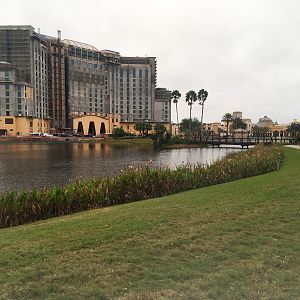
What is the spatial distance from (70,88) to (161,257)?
14493 centimetres

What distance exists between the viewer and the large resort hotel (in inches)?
4744

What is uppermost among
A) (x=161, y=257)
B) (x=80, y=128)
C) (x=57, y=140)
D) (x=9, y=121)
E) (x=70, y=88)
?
(x=70, y=88)

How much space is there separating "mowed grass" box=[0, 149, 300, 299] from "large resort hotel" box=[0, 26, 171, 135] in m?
120

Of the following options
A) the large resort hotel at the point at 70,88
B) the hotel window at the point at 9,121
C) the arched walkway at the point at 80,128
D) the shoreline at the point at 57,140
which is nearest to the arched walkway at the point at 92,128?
the large resort hotel at the point at 70,88

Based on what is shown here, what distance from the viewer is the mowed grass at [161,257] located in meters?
5.40

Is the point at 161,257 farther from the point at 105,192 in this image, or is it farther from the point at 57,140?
the point at 57,140

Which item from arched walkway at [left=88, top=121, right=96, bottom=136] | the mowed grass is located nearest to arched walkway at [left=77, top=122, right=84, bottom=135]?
arched walkway at [left=88, top=121, right=96, bottom=136]

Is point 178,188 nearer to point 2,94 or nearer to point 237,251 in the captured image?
point 237,251

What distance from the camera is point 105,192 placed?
1694 cm

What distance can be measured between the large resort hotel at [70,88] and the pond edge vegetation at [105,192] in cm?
10992

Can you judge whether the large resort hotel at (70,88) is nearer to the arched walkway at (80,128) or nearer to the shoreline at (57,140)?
the arched walkway at (80,128)

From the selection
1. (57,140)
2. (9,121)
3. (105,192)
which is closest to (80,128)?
(9,121)

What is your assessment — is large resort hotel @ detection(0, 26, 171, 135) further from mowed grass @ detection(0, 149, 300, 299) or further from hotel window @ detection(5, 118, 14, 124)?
mowed grass @ detection(0, 149, 300, 299)

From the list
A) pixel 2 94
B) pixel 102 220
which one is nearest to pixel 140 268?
pixel 102 220
